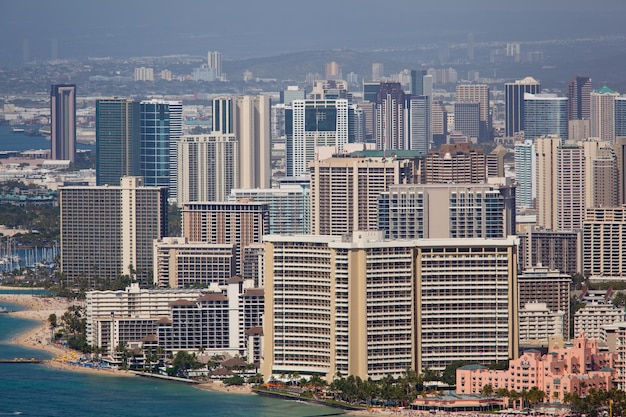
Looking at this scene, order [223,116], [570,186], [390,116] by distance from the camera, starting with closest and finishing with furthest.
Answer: [570,186] < [223,116] < [390,116]

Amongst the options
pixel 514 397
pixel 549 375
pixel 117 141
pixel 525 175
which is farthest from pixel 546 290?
pixel 117 141

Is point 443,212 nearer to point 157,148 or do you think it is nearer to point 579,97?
point 157,148

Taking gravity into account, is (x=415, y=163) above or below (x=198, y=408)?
above

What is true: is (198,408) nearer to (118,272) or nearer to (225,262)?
(225,262)

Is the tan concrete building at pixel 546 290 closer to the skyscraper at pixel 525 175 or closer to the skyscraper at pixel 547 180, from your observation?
the skyscraper at pixel 547 180

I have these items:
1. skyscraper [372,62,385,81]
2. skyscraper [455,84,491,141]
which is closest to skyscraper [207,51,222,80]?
skyscraper [372,62,385,81]

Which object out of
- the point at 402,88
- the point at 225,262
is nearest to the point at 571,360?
the point at 225,262

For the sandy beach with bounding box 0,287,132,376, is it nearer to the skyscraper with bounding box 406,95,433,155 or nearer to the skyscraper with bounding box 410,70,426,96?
the skyscraper with bounding box 406,95,433,155
